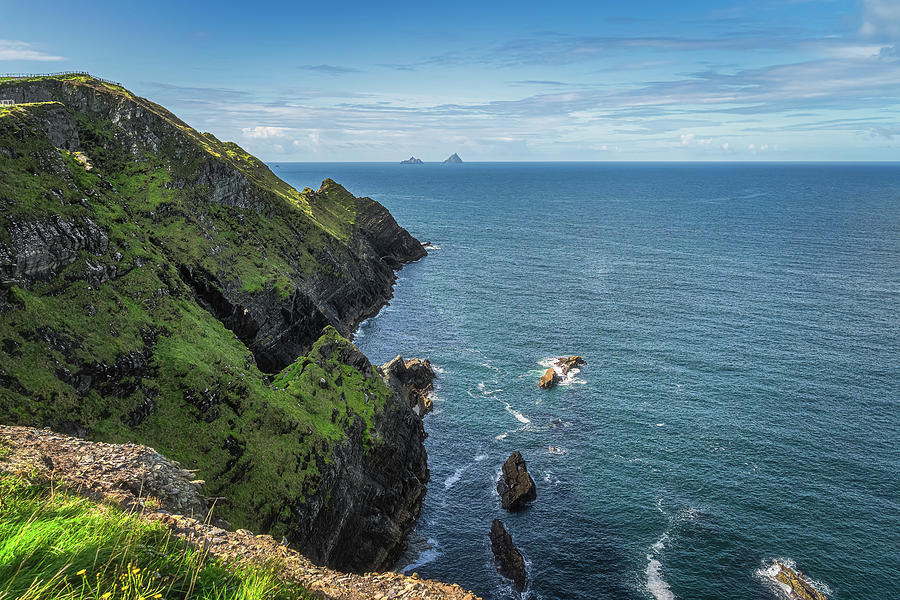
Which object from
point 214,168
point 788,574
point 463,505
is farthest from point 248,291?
point 788,574

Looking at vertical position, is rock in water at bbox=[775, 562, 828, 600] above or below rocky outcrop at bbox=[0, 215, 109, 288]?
below

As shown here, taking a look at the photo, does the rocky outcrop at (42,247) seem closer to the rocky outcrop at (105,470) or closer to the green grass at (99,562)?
the rocky outcrop at (105,470)

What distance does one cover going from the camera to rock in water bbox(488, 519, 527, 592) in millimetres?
52500

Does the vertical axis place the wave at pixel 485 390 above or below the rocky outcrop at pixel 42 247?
below

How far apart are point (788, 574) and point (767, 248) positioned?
16026 cm

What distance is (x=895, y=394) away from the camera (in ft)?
271

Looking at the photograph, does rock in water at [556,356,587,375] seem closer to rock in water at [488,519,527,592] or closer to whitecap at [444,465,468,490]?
whitecap at [444,465,468,490]

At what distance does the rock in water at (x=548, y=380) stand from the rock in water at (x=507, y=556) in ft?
111

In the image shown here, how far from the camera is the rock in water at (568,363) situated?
95.5 meters

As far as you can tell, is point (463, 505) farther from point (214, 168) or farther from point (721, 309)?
point (721, 309)

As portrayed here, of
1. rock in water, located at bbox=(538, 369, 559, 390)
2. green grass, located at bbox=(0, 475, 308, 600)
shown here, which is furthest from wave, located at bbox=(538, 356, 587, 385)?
green grass, located at bbox=(0, 475, 308, 600)

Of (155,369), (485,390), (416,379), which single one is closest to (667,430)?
(485,390)

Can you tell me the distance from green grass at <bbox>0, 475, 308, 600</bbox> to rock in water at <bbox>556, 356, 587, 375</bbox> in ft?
269

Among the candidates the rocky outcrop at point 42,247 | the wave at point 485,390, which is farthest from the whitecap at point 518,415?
the rocky outcrop at point 42,247
